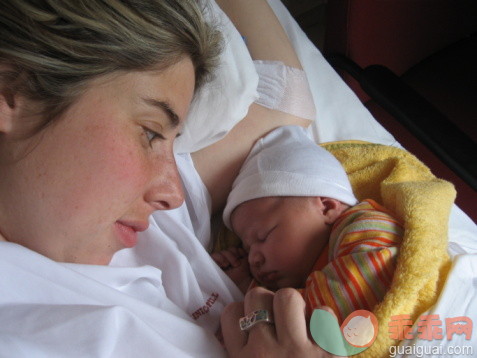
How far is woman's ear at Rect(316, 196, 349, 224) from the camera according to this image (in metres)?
1.06

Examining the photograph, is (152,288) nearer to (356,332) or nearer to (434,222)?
(356,332)

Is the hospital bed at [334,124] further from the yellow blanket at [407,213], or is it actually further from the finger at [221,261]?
the finger at [221,261]

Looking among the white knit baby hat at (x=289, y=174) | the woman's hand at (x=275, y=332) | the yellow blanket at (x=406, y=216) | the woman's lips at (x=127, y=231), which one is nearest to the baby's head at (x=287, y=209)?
the white knit baby hat at (x=289, y=174)

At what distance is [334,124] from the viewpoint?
1414mm

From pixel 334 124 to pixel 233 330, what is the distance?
31.8 inches

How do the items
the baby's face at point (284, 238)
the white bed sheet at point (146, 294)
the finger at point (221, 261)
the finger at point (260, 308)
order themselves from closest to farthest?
the white bed sheet at point (146, 294) → the finger at point (260, 308) → the baby's face at point (284, 238) → the finger at point (221, 261)

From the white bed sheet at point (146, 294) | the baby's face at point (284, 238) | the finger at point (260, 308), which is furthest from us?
the baby's face at point (284, 238)

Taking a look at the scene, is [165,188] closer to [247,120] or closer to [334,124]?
[247,120]

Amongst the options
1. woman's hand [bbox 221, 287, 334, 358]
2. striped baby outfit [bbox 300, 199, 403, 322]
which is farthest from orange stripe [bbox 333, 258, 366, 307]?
woman's hand [bbox 221, 287, 334, 358]

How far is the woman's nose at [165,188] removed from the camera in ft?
2.61

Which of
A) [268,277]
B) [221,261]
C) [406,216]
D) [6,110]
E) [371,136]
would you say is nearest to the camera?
[6,110]

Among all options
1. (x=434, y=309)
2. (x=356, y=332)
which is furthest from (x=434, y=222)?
(x=356, y=332)

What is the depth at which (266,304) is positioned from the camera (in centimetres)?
82

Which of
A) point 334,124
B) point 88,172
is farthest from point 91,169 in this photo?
point 334,124
